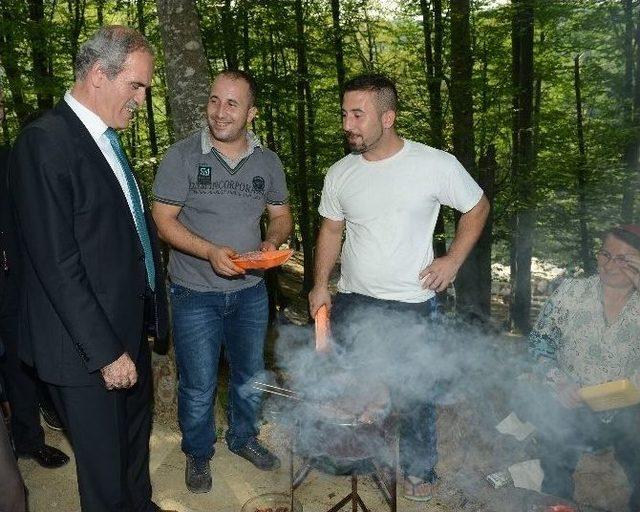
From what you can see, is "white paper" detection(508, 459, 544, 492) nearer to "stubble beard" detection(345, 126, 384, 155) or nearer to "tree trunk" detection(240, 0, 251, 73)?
"stubble beard" detection(345, 126, 384, 155)

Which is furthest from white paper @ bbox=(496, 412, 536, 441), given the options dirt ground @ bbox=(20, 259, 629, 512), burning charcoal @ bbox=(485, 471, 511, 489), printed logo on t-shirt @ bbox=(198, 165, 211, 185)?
printed logo on t-shirt @ bbox=(198, 165, 211, 185)

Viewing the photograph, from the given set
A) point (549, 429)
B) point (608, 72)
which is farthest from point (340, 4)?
point (549, 429)

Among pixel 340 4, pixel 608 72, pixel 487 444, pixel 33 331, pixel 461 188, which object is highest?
pixel 340 4

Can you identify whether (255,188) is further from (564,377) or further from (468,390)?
(468,390)

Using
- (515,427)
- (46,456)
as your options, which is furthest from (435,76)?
(46,456)

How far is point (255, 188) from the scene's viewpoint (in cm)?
356

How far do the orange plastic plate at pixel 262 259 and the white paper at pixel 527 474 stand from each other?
8.58 ft

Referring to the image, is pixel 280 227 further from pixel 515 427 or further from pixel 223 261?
pixel 515 427

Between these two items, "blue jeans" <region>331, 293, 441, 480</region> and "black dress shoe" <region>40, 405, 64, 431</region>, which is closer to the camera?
"blue jeans" <region>331, 293, 441, 480</region>

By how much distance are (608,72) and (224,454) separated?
55.1ft

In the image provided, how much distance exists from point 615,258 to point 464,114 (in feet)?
25.9

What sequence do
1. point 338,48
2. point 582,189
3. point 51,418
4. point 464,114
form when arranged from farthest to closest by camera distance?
point 338,48
point 582,189
point 464,114
point 51,418

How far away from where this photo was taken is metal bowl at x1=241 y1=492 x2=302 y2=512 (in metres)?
3.42

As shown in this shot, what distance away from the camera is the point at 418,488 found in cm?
366
